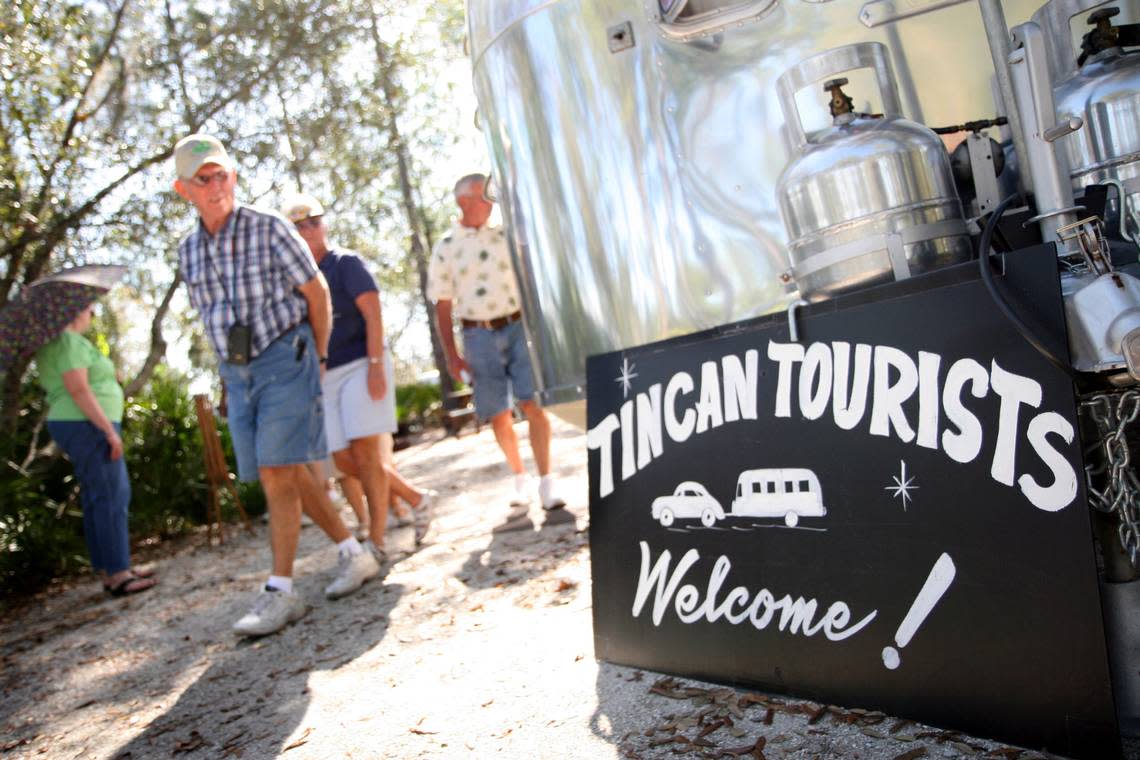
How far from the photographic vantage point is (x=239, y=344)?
3971 millimetres

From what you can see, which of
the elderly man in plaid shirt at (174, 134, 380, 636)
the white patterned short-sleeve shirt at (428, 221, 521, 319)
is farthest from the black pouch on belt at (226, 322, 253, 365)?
the white patterned short-sleeve shirt at (428, 221, 521, 319)

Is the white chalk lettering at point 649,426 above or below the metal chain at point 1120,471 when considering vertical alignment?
above

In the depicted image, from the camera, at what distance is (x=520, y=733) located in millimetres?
2520

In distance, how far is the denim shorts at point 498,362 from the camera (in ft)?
18.0

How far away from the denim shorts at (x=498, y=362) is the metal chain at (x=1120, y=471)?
3865mm

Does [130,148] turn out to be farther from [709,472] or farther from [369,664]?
[709,472]

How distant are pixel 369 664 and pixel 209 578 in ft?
10.0

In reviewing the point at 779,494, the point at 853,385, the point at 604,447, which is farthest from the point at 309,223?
the point at 853,385

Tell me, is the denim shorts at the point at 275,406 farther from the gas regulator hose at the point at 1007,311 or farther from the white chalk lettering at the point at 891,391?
the gas regulator hose at the point at 1007,311

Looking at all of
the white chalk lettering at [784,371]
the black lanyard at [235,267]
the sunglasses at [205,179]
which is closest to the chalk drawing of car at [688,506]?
the white chalk lettering at [784,371]

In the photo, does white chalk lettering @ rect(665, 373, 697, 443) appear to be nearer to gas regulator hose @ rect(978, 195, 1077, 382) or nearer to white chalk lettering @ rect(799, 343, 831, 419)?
white chalk lettering @ rect(799, 343, 831, 419)

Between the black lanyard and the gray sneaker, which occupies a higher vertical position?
the black lanyard

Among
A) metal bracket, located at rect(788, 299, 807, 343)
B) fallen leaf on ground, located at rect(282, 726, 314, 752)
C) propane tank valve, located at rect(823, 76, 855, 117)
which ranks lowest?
fallen leaf on ground, located at rect(282, 726, 314, 752)

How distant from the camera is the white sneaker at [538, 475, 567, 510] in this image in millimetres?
5367
